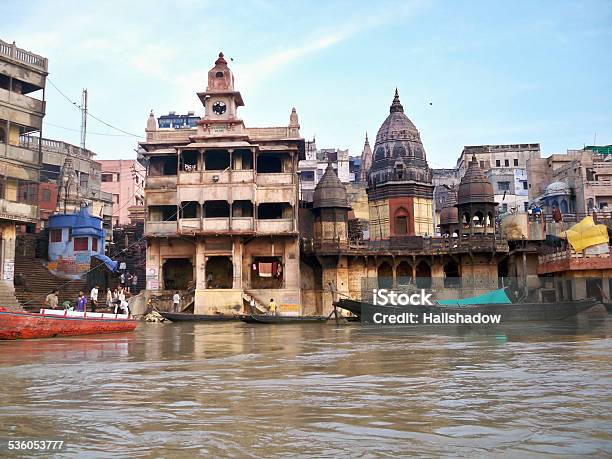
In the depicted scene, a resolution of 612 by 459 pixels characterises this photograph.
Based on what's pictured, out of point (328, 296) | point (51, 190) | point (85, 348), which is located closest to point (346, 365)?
point (85, 348)

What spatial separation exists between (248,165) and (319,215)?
611 cm

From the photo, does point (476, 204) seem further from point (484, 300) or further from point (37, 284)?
point (37, 284)

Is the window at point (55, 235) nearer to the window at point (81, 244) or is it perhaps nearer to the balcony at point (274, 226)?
the window at point (81, 244)

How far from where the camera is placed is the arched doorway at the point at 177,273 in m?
41.4

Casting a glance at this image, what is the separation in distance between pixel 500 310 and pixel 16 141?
28491mm

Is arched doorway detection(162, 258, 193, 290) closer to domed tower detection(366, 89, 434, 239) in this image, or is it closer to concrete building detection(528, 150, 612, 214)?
domed tower detection(366, 89, 434, 239)

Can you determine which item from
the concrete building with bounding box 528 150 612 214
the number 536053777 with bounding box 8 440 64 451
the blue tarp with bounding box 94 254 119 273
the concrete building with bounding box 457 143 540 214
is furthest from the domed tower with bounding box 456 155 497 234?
the number 536053777 with bounding box 8 440 64 451

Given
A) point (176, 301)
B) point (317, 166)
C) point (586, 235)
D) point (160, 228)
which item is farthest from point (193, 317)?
point (317, 166)

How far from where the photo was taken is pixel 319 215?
43.0 meters

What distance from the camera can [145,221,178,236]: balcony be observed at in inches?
1547

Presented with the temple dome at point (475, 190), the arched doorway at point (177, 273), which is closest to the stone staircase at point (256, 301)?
the arched doorway at point (177, 273)

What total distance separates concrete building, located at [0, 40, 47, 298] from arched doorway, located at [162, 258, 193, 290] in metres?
9.32

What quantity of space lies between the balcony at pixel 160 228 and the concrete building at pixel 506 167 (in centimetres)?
3720

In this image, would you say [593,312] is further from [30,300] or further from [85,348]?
[30,300]
